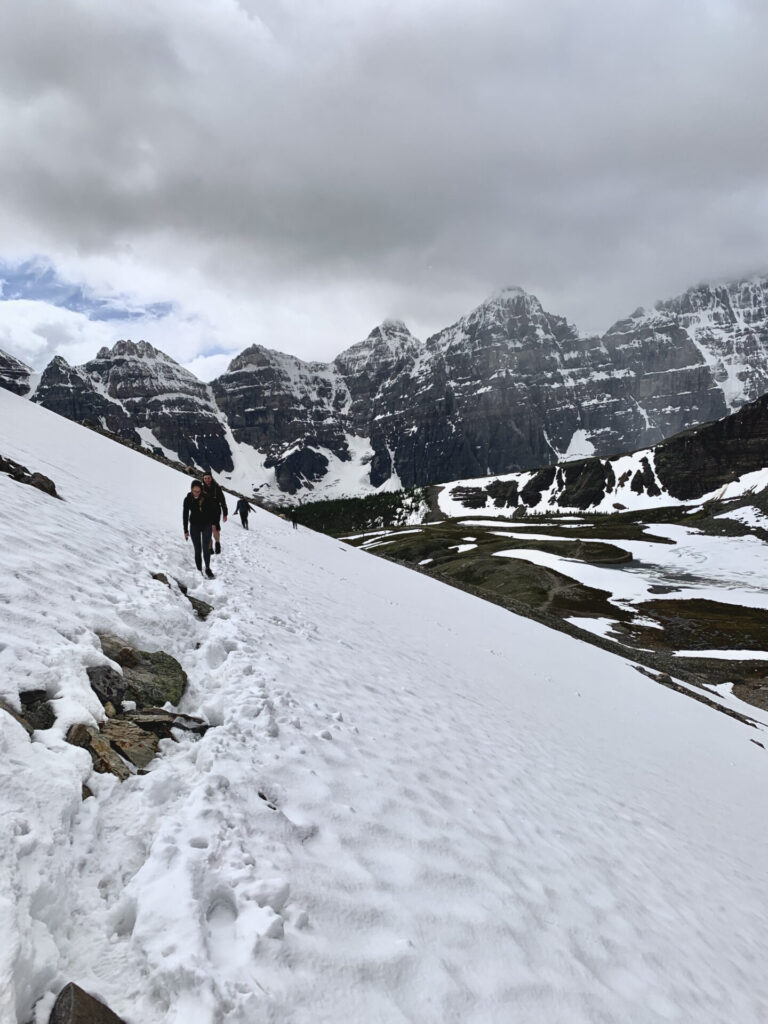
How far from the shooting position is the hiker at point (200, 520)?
13.7 meters

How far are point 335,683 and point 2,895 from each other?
6.36 meters

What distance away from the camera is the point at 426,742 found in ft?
27.3

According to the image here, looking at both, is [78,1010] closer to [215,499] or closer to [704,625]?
[215,499]

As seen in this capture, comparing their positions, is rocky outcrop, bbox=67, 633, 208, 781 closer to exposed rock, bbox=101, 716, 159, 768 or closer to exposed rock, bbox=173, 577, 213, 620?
exposed rock, bbox=101, 716, 159, 768

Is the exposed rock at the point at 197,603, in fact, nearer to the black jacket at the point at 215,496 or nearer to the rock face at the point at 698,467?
the black jacket at the point at 215,496

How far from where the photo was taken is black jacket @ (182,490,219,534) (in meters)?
14.0

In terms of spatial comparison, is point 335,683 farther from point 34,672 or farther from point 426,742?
point 34,672

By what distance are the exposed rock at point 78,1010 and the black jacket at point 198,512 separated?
38.7ft

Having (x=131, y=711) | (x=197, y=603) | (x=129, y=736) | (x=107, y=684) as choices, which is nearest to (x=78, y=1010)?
(x=129, y=736)

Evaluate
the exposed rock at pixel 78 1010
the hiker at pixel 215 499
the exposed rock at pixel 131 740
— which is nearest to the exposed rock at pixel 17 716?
the exposed rock at pixel 131 740

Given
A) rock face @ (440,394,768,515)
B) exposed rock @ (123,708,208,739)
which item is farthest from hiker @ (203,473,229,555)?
rock face @ (440,394,768,515)

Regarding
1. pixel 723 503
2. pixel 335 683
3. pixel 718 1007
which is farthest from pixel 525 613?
pixel 723 503

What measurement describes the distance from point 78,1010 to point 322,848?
7.67ft

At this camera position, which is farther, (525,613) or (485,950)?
(525,613)
